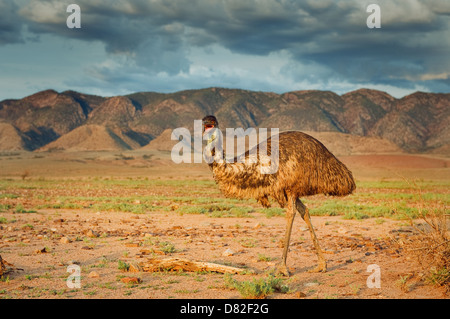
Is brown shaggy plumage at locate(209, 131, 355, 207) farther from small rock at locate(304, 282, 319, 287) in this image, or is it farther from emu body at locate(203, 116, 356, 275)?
small rock at locate(304, 282, 319, 287)

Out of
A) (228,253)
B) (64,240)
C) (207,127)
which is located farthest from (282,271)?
(64,240)

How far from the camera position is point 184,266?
8.45 metres

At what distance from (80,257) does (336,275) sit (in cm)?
548

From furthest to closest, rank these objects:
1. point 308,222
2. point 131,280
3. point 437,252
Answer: point 308,222, point 131,280, point 437,252

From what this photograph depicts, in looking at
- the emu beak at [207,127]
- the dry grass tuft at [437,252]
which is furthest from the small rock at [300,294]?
the emu beak at [207,127]

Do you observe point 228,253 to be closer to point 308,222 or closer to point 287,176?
point 308,222

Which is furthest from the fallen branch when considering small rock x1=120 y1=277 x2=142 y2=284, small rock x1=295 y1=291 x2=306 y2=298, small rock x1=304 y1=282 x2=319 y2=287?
small rock x1=295 y1=291 x2=306 y2=298

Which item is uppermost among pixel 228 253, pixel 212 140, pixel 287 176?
pixel 212 140

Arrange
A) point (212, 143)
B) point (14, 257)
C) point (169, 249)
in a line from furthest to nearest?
point (169, 249) < point (14, 257) < point (212, 143)

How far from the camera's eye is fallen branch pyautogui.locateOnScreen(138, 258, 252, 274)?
27.2 ft

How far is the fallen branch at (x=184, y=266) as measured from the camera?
8289 mm
